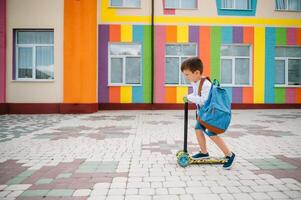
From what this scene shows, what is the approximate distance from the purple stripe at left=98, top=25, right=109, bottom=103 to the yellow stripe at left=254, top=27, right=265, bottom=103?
7.60 m

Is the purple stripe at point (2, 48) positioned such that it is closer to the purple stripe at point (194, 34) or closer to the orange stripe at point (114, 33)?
the orange stripe at point (114, 33)

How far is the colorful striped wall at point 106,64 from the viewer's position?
1470 centimetres

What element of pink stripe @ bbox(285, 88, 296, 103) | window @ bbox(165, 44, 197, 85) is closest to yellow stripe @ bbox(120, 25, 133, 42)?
window @ bbox(165, 44, 197, 85)

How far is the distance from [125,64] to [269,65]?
7411 mm

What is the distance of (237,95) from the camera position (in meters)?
15.1

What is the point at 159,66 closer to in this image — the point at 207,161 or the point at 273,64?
the point at 273,64

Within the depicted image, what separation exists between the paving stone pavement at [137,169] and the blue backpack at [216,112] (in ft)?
1.90

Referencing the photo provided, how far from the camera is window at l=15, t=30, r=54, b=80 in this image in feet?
42.7

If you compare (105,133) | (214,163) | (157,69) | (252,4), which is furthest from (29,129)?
(252,4)

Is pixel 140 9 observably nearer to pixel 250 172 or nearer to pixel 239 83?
pixel 239 83

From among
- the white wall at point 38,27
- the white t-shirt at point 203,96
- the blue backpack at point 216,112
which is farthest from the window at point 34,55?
the blue backpack at point 216,112

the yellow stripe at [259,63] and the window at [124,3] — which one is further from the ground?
the window at [124,3]

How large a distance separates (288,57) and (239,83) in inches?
117

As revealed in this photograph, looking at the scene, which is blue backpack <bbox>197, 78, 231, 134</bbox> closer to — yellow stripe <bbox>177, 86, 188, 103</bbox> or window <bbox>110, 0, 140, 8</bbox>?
yellow stripe <bbox>177, 86, 188, 103</bbox>
